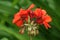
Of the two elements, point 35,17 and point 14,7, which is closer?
point 35,17

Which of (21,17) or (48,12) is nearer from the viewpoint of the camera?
(21,17)

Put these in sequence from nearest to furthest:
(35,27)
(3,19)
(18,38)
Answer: (35,27) → (18,38) → (3,19)

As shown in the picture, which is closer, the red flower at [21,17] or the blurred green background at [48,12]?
the red flower at [21,17]

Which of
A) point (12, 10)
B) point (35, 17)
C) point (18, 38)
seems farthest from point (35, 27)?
point (12, 10)

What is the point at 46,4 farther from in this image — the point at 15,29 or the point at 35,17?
the point at 35,17

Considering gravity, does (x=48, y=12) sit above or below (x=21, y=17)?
above

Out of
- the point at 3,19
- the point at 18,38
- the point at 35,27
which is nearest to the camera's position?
the point at 35,27

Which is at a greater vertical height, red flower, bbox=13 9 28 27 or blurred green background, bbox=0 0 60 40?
blurred green background, bbox=0 0 60 40

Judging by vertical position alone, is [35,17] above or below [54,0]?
Answer: below

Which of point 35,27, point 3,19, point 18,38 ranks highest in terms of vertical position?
point 3,19

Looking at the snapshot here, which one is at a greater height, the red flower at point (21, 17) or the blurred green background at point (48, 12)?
the blurred green background at point (48, 12)

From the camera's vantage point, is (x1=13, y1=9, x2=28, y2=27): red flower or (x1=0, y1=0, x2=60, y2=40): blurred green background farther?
(x1=0, y1=0, x2=60, y2=40): blurred green background
